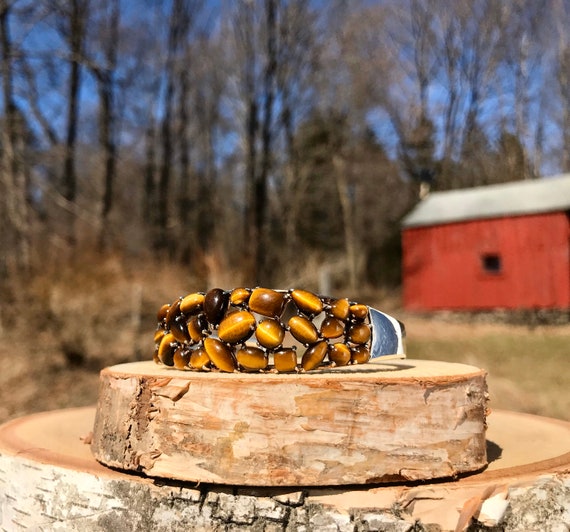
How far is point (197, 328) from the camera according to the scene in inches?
58.6

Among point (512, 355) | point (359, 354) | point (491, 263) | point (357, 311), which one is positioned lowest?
point (512, 355)

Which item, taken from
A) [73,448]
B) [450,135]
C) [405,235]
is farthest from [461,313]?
[73,448]

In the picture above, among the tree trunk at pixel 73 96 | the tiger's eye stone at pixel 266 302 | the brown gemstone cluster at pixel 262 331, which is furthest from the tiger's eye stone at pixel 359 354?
the tree trunk at pixel 73 96

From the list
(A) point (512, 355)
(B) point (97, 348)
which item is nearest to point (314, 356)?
(B) point (97, 348)

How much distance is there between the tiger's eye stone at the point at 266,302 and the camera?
4.68 ft

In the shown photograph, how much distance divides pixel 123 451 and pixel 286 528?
382 mm

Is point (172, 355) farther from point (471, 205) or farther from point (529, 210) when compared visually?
point (471, 205)

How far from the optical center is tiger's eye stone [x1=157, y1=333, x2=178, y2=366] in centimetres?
155

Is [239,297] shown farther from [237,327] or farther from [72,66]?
[72,66]

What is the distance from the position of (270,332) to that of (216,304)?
14cm

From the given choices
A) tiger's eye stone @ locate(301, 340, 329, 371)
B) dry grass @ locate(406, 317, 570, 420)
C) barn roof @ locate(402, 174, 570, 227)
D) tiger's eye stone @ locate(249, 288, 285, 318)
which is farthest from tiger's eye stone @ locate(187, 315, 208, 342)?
barn roof @ locate(402, 174, 570, 227)

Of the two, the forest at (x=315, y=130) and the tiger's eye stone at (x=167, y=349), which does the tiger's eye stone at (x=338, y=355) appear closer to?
the tiger's eye stone at (x=167, y=349)

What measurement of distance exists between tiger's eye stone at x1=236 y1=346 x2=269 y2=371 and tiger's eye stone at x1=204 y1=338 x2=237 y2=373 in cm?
2

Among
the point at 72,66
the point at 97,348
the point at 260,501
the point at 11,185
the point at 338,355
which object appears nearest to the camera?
the point at 260,501
